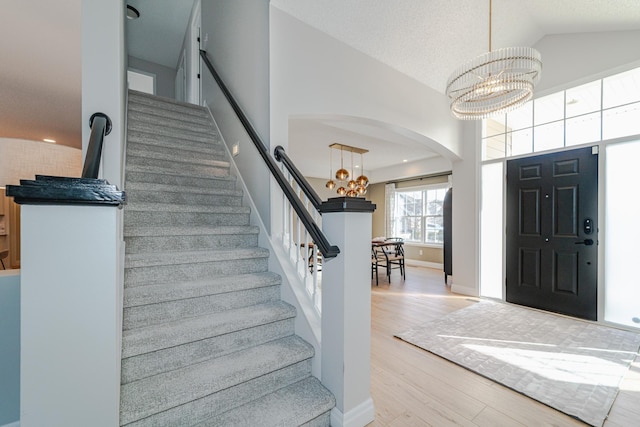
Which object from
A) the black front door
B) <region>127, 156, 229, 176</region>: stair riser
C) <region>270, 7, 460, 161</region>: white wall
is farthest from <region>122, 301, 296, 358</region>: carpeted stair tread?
the black front door

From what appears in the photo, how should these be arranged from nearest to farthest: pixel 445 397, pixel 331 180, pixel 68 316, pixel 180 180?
pixel 68 316
pixel 445 397
pixel 180 180
pixel 331 180

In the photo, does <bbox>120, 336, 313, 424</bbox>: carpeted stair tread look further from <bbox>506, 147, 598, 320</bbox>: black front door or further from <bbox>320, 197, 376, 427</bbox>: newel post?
<bbox>506, 147, 598, 320</bbox>: black front door

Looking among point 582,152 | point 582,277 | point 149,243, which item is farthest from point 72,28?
point 582,277

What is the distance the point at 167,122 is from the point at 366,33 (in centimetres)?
252

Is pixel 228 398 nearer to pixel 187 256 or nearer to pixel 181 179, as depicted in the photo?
pixel 187 256

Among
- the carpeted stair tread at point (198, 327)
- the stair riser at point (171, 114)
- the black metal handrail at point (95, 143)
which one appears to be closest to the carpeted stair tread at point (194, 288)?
the carpeted stair tread at point (198, 327)

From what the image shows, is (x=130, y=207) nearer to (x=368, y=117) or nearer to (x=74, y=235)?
(x=74, y=235)

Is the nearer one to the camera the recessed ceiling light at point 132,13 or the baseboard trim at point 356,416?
the baseboard trim at point 356,416

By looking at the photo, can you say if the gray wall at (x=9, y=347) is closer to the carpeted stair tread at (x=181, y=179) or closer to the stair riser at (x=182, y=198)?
the stair riser at (x=182, y=198)

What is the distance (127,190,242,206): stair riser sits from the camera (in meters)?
2.22

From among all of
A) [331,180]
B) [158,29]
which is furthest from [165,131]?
[331,180]

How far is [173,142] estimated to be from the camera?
9.80ft

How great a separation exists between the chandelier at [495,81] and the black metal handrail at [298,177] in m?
1.57

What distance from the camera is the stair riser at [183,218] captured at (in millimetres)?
2025
